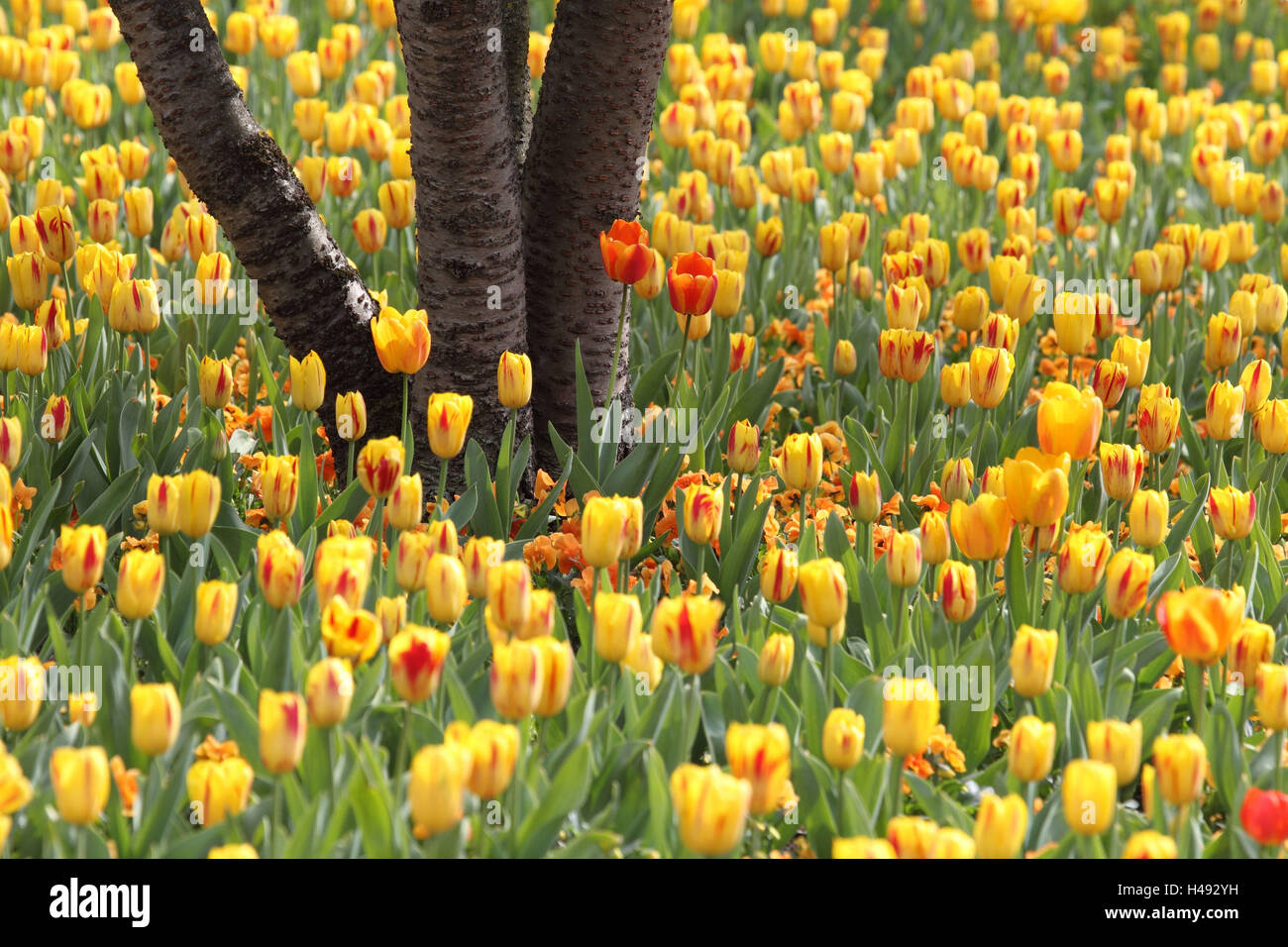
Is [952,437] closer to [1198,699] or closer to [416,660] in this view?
[1198,699]

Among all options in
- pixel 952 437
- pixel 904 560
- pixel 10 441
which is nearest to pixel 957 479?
pixel 904 560

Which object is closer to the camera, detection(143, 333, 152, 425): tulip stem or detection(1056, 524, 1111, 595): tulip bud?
detection(1056, 524, 1111, 595): tulip bud

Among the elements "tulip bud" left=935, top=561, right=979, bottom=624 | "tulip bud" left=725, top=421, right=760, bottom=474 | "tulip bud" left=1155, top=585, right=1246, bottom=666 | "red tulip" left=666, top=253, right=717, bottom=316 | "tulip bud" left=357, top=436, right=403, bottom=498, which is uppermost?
"red tulip" left=666, top=253, right=717, bottom=316

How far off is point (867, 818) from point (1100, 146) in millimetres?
5081

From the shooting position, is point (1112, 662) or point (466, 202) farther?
point (466, 202)

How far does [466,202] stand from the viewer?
10.2 feet

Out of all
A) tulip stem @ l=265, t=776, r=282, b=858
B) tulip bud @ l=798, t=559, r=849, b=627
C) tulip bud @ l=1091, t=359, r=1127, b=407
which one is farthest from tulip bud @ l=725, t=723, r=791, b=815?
tulip bud @ l=1091, t=359, r=1127, b=407

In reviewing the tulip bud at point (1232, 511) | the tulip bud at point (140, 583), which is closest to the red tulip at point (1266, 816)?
the tulip bud at point (1232, 511)

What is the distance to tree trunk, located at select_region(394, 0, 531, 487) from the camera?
9.67ft

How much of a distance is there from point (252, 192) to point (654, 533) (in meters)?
1.14

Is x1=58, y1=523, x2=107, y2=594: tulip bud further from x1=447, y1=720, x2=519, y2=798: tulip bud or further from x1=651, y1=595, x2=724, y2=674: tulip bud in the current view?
x1=651, y1=595, x2=724, y2=674: tulip bud

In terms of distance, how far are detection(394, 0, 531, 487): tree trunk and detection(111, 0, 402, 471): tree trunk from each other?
0.19 metres
